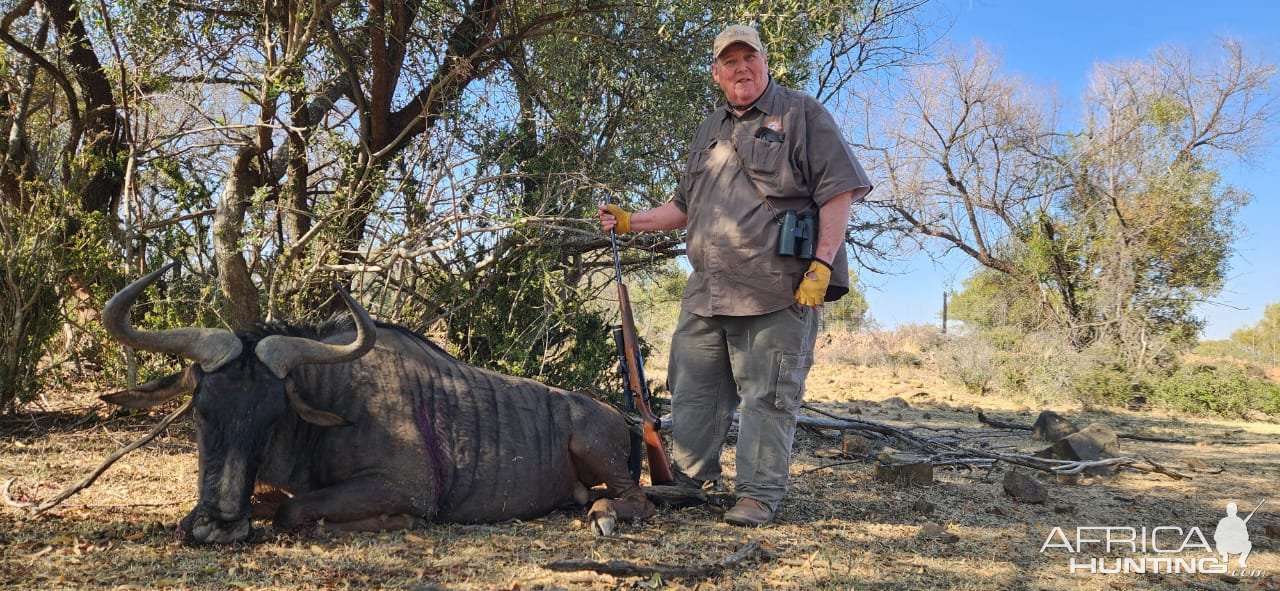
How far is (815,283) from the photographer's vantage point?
4.16 meters

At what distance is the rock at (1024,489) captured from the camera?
5.26m

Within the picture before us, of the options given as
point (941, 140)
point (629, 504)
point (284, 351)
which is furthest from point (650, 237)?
point (941, 140)

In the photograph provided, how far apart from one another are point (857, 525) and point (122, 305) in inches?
146

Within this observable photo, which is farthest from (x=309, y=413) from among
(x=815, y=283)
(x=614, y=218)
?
(x=815, y=283)

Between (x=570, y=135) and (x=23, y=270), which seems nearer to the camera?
(x=23, y=270)

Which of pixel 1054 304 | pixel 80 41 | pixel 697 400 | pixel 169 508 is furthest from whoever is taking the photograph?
pixel 1054 304

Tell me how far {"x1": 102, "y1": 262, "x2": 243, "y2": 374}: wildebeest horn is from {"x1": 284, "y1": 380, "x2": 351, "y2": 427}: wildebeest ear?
0.29m

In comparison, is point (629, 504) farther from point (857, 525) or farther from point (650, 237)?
point (650, 237)

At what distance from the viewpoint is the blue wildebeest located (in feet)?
11.4

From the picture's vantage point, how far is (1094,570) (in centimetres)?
378

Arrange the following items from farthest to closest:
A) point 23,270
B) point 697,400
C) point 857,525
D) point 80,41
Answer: point 80,41
point 23,270
point 697,400
point 857,525

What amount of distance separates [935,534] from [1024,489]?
1445mm

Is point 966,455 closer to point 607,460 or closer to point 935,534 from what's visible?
point 935,534

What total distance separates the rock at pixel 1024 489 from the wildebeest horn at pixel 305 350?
164 inches
